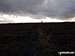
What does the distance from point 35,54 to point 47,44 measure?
1481mm

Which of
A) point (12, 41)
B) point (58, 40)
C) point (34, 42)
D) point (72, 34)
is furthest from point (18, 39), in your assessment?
point (72, 34)

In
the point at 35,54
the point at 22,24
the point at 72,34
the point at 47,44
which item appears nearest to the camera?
the point at 35,54

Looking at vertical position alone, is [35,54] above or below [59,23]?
below

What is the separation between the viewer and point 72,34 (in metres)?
13.6

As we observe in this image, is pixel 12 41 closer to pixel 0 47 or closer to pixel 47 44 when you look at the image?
pixel 0 47

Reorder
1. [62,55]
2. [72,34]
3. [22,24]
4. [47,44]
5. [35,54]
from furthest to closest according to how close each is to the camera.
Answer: [22,24] → [72,34] → [47,44] → [35,54] → [62,55]

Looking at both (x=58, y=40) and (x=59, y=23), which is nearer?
(x=58, y=40)

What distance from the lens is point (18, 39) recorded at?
43.4ft

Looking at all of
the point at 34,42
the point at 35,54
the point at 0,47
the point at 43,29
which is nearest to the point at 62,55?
the point at 35,54

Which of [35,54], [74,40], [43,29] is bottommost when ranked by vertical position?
[35,54]

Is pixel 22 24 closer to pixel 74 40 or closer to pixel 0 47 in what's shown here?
pixel 0 47

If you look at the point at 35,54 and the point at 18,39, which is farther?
the point at 18,39

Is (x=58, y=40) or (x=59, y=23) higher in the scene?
(x=59, y=23)

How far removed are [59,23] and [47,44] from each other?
274cm
